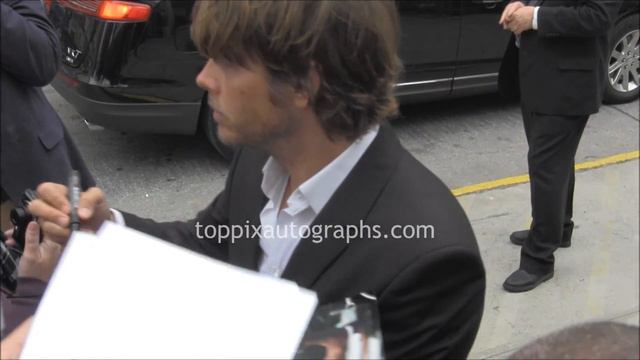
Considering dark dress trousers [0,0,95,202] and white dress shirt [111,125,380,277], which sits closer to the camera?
white dress shirt [111,125,380,277]

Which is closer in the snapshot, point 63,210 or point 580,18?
point 63,210

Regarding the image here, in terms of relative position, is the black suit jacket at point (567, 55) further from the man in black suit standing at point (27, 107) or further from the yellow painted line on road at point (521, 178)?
the man in black suit standing at point (27, 107)

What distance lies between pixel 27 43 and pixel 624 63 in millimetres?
4979

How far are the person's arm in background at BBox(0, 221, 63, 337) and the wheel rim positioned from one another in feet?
17.1

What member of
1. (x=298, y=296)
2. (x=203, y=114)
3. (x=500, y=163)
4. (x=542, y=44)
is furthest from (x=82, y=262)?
(x=500, y=163)

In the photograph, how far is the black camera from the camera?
4.88 feet

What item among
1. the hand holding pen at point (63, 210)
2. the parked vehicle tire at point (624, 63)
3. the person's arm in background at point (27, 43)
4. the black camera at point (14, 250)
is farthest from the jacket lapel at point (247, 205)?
the parked vehicle tire at point (624, 63)

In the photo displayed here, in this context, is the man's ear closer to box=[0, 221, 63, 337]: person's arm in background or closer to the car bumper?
box=[0, 221, 63, 337]: person's arm in background

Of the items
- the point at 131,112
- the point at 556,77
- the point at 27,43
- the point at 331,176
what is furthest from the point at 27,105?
the point at 131,112

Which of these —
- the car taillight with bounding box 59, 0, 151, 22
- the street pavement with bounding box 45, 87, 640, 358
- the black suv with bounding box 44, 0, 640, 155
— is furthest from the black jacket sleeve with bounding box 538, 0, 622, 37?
the car taillight with bounding box 59, 0, 151, 22

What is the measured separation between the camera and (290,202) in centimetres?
139

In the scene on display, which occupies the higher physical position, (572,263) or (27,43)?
(27,43)

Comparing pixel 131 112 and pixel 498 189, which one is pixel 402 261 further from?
pixel 498 189

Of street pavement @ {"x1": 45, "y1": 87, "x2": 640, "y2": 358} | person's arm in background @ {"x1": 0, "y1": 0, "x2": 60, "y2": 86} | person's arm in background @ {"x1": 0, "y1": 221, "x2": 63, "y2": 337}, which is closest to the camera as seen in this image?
person's arm in background @ {"x1": 0, "y1": 221, "x2": 63, "y2": 337}
